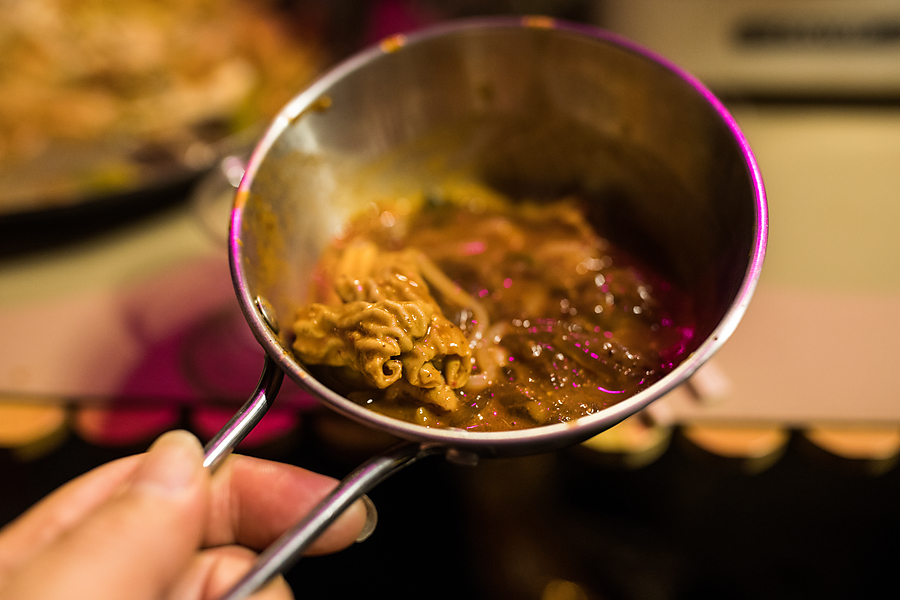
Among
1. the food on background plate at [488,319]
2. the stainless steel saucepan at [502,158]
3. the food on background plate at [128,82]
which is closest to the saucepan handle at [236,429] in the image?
the stainless steel saucepan at [502,158]

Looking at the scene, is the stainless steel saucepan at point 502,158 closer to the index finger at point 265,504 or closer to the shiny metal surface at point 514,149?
the shiny metal surface at point 514,149

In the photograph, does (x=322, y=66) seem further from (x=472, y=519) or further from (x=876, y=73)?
(x=876, y=73)

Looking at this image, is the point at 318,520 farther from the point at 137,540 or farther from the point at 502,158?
the point at 502,158

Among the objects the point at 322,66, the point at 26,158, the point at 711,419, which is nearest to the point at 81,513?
the point at 711,419

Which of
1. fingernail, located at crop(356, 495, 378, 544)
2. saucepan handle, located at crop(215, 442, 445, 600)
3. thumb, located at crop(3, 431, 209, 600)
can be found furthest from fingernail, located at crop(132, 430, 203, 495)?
fingernail, located at crop(356, 495, 378, 544)

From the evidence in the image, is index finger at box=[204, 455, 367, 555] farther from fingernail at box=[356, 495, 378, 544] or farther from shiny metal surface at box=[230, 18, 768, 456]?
shiny metal surface at box=[230, 18, 768, 456]

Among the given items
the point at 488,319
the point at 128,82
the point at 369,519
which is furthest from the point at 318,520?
the point at 128,82
